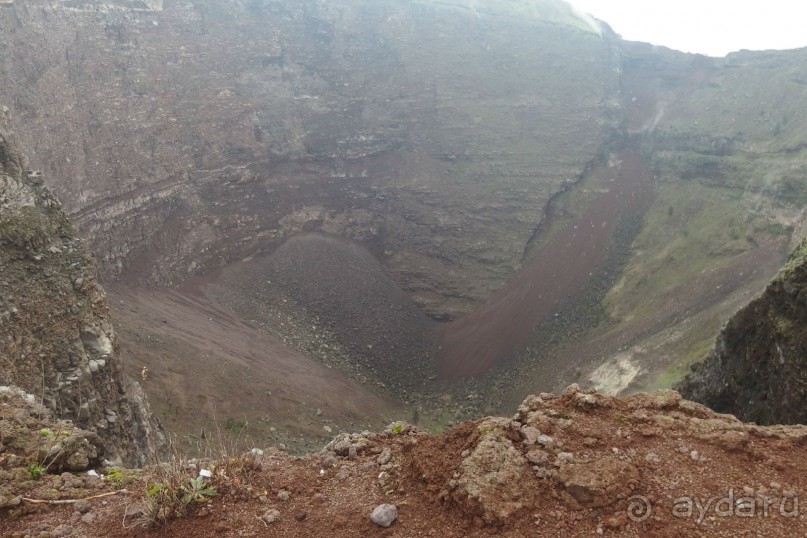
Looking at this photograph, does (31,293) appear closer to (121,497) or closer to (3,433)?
(3,433)

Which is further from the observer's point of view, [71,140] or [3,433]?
[71,140]

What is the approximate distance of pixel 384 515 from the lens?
503cm

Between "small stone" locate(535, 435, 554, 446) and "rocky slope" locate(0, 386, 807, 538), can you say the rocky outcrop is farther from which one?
"small stone" locate(535, 435, 554, 446)

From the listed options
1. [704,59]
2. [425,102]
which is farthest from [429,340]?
[704,59]

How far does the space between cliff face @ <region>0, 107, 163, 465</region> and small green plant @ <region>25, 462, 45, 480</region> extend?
6.34 meters

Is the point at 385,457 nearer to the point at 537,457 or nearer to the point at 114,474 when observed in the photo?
the point at 537,457

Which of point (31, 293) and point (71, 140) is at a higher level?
point (71, 140)

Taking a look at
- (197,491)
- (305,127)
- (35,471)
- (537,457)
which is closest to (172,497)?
(197,491)

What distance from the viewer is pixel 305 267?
38.2 m

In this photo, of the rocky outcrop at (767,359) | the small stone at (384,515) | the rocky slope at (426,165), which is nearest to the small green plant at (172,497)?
the small stone at (384,515)

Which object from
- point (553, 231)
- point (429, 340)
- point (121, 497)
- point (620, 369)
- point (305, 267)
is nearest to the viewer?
point (121, 497)

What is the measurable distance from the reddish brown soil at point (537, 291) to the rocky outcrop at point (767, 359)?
20.2m

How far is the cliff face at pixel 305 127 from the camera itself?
105ft

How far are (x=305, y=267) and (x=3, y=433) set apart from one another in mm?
32069
